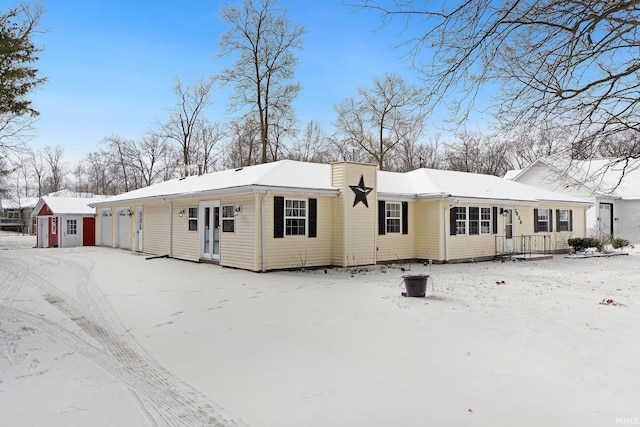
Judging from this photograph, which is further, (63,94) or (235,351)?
(63,94)

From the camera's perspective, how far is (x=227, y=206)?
14914 millimetres

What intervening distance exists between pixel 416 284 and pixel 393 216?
756 cm

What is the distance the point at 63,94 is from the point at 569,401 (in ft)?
52.5

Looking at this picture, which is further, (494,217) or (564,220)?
(564,220)

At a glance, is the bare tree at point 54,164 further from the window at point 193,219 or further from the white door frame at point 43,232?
the window at point 193,219

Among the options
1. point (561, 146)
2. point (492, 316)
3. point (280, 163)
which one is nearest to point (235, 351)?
point (492, 316)

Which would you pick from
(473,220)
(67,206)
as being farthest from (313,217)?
(67,206)

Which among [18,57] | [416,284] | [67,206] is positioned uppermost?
[18,57]

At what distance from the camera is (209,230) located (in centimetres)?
Answer: 1600

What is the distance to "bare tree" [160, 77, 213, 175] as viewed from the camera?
34.9m

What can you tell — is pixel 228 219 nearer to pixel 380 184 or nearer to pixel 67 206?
pixel 380 184

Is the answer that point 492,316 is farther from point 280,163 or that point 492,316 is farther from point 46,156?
point 46,156

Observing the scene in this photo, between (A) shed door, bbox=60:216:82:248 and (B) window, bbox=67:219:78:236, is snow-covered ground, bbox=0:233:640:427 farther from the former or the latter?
(B) window, bbox=67:219:78:236

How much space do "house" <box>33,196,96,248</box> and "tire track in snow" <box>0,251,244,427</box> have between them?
1836 centimetres
